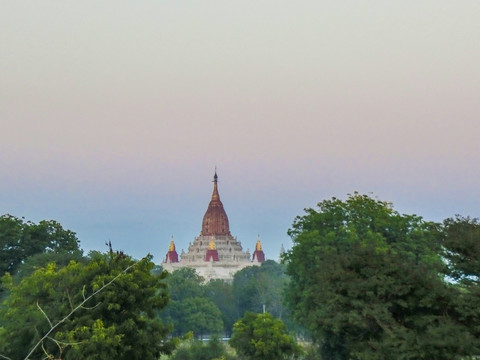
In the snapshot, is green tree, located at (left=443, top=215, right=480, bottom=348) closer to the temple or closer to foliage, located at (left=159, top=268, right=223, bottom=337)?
foliage, located at (left=159, top=268, right=223, bottom=337)

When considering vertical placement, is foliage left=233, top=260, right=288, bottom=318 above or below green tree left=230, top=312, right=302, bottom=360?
above

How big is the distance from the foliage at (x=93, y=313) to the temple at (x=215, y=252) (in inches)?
3946

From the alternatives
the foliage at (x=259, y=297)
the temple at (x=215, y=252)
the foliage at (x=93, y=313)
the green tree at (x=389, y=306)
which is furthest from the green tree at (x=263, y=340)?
the temple at (x=215, y=252)

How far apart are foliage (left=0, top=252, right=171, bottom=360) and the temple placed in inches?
3946

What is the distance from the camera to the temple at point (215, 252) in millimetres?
130250

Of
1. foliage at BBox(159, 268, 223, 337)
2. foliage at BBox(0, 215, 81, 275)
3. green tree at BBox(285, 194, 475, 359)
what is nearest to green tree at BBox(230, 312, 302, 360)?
green tree at BBox(285, 194, 475, 359)

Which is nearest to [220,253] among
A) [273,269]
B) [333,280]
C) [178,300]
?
[273,269]

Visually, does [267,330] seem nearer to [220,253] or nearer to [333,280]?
[333,280]

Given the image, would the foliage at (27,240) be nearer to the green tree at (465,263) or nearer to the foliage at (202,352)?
the foliage at (202,352)

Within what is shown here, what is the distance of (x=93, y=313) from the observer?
24.1 metres

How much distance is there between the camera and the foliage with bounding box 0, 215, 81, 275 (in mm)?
53656

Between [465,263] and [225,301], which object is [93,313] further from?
[225,301]

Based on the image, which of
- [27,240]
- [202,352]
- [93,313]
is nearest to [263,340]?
[202,352]

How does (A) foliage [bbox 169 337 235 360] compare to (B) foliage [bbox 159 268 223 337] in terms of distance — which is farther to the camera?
(B) foliage [bbox 159 268 223 337]
